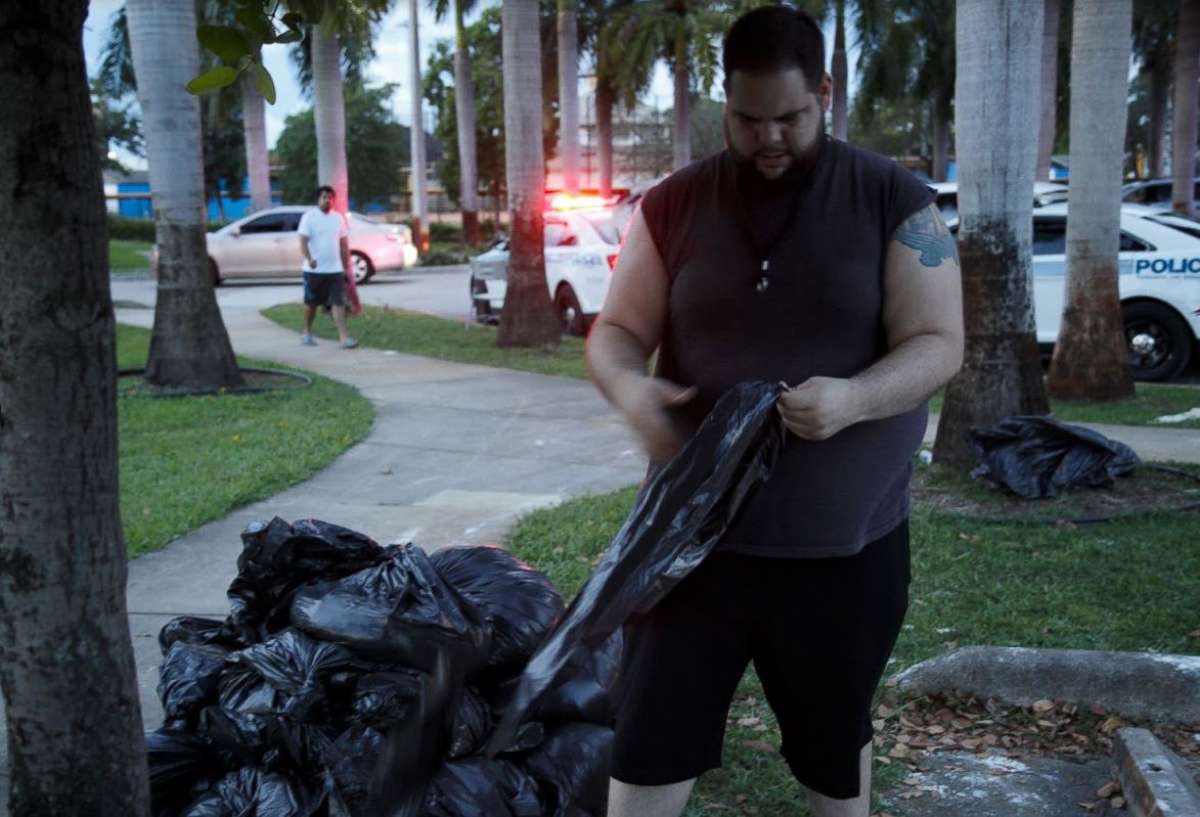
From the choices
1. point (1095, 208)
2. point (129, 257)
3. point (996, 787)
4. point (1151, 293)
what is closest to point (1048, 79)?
point (1151, 293)

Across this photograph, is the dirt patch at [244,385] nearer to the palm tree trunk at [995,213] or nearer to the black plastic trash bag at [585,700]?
the palm tree trunk at [995,213]

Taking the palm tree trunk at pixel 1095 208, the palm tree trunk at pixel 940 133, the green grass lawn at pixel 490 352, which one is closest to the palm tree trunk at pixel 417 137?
the palm tree trunk at pixel 940 133

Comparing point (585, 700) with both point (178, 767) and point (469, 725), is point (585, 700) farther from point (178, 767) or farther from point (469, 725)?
point (178, 767)

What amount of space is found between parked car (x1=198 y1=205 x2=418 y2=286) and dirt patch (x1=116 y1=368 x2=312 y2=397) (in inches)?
530

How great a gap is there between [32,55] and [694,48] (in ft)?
90.5

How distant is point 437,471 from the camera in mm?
7875

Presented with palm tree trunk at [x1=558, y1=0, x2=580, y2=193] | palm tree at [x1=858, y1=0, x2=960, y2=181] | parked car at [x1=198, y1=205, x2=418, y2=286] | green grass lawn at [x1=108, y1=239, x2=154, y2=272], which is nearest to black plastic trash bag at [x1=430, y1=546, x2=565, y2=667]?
parked car at [x1=198, y1=205, x2=418, y2=286]

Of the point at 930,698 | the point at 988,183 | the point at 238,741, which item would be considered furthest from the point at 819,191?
the point at 988,183

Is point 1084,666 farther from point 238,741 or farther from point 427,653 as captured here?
point 238,741

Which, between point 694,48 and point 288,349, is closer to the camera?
point 288,349

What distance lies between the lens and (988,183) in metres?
6.85

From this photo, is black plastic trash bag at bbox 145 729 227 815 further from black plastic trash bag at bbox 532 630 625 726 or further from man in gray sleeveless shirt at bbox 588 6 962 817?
man in gray sleeveless shirt at bbox 588 6 962 817

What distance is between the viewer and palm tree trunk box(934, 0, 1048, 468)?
671 cm

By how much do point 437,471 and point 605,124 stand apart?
94.8ft
